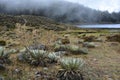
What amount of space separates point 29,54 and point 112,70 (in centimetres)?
346

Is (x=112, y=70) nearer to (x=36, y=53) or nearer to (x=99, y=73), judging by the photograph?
(x=99, y=73)

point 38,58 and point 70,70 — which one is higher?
point 38,58

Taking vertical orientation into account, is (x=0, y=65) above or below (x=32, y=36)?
below

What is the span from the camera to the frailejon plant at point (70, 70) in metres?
8.71

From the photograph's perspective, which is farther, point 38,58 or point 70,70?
point 38,58

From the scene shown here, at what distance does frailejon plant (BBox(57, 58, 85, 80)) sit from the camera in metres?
8.71

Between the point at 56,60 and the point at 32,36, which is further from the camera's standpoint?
the point at 56,60

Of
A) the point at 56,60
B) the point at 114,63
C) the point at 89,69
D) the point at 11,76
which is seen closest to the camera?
the point at 11,76

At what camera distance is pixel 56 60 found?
10.9 m

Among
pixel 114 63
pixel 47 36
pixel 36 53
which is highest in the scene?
pixel 47 36

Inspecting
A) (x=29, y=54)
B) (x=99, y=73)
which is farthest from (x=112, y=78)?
(x=29, y=54)

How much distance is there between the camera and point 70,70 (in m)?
8.92

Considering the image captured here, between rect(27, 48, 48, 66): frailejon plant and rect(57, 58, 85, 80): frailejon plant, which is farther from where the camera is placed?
rect(27, 48, 48, 66): frailejon plant

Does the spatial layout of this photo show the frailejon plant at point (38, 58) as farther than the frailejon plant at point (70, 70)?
Yes
